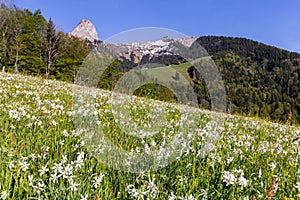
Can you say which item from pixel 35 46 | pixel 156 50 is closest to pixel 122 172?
pixel 156 50

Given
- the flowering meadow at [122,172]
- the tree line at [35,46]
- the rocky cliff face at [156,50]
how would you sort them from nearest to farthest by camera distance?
the flowering meadow at [122,172] < the rocky cliff face at [156,50] < the tree line at [35,46]

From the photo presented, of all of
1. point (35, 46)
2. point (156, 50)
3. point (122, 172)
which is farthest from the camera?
point (35, 46)

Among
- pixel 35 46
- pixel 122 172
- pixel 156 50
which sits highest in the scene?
pixel 35 46

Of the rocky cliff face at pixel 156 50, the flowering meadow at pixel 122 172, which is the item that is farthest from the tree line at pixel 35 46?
the flowering meadow at pixel 122 172

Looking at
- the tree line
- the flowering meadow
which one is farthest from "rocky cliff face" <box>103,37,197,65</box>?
the tree line

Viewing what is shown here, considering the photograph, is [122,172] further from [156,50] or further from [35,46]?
[35,46]

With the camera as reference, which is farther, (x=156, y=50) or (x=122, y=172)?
(x=156, y=50)

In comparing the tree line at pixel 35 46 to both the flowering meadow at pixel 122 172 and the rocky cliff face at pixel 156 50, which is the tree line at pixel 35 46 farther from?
the flowering meadow at pixel 122 172

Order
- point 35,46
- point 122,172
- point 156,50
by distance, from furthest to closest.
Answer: point 35,46
point 156,50
point 122,172

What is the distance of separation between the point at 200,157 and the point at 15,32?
60394 millimetres

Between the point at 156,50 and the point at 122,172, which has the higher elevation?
the point at 156,50

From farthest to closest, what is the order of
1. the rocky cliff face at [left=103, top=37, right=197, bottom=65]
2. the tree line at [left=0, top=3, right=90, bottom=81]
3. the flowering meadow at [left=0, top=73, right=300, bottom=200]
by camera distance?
the tree line at [left=0, top=3, right=90, bottom=81], the rocky cliff face at [left=103, top=37, right=197, bottom=65], the flowering meadow at [left=0, top=73, right=300, bottom=200]

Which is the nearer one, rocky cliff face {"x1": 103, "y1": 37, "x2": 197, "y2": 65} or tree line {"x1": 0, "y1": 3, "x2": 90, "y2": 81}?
rocky cliff face {"x1": 103, "y1": 37, "x2": 197, "y2": 65}

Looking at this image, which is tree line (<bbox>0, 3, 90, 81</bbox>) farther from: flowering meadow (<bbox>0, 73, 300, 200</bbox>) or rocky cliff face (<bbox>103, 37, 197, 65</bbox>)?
flowering meadow (<bbox>0, 73, 300, 200</bbox>)
